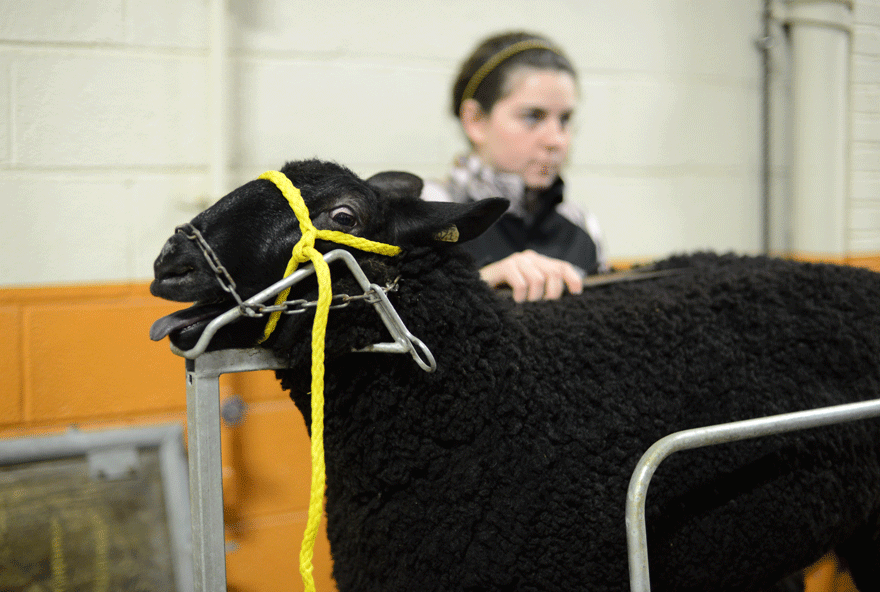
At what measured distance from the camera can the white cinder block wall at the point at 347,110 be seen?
1.81m

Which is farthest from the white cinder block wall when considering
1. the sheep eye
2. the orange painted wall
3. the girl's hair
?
the sheep eye

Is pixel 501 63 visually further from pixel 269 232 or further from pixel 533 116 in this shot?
pixel 269 232

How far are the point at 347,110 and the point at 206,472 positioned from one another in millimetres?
1616

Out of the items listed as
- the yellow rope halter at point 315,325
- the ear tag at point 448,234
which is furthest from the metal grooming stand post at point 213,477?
the ear tag at point 448,234

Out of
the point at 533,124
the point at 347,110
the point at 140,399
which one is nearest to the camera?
the point at 533,124

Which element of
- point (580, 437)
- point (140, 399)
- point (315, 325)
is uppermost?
point (315, 325)

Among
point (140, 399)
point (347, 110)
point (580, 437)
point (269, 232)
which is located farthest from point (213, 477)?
point (347, 110)

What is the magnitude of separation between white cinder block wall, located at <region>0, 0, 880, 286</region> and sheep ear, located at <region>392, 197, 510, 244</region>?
120 cm

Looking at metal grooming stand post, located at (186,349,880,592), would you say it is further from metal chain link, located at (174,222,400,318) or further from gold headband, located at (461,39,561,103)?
gold headband, located at (461,39,561,103)

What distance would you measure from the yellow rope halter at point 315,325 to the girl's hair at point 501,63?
1025mm

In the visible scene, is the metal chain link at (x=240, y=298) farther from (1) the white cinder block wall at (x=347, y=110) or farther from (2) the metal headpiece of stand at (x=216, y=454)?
(1) the white cinder block wall at (x=347, y=110)

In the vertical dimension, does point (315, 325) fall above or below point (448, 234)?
below

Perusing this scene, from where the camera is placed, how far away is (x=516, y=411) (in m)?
1.07

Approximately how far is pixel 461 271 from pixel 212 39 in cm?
138
